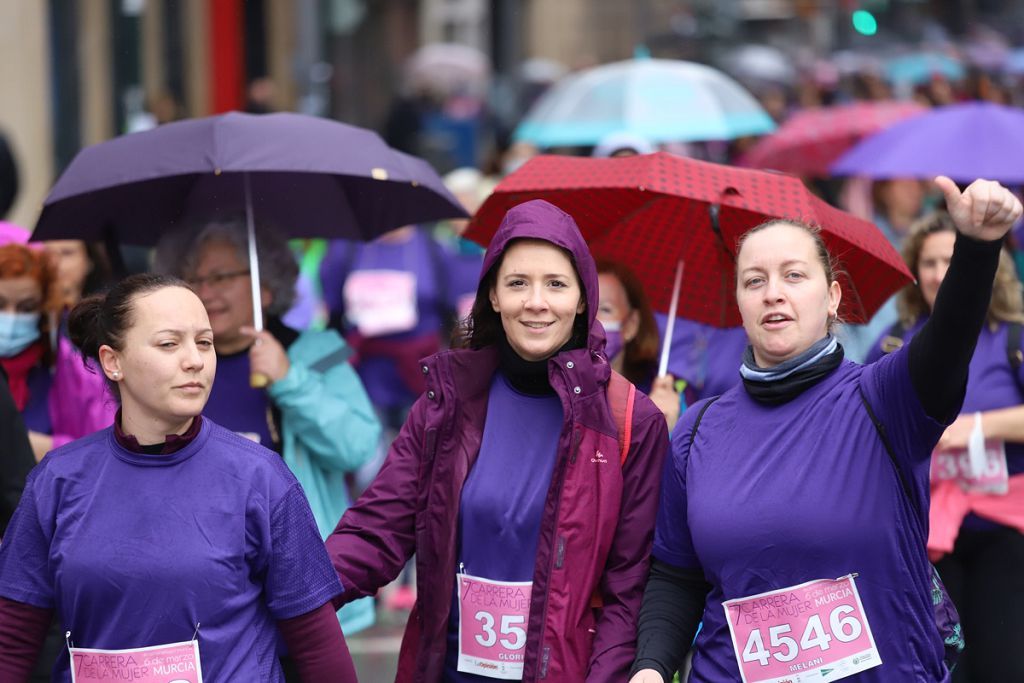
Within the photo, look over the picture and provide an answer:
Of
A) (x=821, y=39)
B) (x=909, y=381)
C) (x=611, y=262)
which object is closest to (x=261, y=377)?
(x=611, y=262)

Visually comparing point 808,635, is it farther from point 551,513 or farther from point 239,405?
point 239,405

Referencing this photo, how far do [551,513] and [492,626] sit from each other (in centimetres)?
33

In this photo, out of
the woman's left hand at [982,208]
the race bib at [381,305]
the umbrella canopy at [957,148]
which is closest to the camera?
the woman's left hand at [982,208]

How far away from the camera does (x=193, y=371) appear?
4.10 meters

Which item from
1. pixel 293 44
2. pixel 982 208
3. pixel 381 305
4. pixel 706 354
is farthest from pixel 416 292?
pixel 293 44

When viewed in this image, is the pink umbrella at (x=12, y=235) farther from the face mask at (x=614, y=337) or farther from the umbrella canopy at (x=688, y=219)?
the face mask at (x=614, y=337)

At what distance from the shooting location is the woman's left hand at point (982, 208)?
364cm

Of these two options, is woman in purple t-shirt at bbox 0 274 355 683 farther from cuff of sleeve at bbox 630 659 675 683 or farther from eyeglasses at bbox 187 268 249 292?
eyeglasses at bbox 187 268 249 292

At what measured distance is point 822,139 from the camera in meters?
11.7

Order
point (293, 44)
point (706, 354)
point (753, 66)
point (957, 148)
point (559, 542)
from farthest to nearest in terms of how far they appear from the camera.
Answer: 1. point (293, 44)
2. point (753, 66)
3. point (957, 148)
4. point (706, 354)
5. point (559, 542)

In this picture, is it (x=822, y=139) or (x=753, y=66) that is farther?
(x=753, y=66)

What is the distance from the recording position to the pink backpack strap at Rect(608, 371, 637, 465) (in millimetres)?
4328

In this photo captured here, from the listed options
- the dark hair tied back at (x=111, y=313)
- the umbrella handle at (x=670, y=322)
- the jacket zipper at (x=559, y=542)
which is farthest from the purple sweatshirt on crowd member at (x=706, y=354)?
the dark hair tied back at (x=111, y=313)

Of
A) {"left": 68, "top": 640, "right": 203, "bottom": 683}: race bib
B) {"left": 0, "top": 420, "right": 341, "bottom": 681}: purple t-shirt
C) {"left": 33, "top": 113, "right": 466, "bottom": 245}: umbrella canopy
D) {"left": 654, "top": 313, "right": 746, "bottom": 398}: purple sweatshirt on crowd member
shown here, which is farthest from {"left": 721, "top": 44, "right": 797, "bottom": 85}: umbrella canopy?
{"left": 68, "top": 640, "right": 203, "bottom": 683}: race bib
